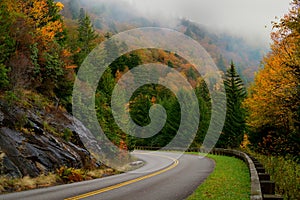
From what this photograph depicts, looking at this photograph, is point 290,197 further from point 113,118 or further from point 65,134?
point 113,118

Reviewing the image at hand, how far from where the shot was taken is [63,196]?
10406 mm

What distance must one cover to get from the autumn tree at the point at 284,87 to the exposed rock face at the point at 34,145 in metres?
11.9

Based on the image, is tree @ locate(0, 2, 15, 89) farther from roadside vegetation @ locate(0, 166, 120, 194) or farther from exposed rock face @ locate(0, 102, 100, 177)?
roadside vegetation @ locate(0, 166, 120, 194)

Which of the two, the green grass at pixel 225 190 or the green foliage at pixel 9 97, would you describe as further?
the green foliage at pixel 9 97

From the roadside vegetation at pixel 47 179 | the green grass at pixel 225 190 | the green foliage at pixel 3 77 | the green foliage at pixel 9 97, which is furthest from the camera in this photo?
the green foliage at pixel 3 77

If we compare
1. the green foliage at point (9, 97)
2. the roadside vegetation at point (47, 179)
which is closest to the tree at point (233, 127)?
the roadside vegetation at point (47, 179)

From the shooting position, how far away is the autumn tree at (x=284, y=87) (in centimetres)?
1484

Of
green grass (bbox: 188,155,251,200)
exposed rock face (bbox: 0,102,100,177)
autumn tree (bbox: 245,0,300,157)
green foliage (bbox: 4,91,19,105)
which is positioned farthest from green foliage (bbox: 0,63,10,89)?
autumn tree (bbox: 245,0,300,157)

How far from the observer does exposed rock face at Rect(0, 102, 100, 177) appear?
14266 mm

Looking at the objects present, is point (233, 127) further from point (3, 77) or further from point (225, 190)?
point (225, 190)

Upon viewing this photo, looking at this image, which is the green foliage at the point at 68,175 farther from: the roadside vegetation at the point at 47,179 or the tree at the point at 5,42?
the tree at the point at 5,42

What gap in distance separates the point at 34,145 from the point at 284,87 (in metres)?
13.2

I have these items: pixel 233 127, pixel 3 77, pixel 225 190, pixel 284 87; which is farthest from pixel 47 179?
pixel 233 127

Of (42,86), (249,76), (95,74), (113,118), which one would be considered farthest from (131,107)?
(249,76)
